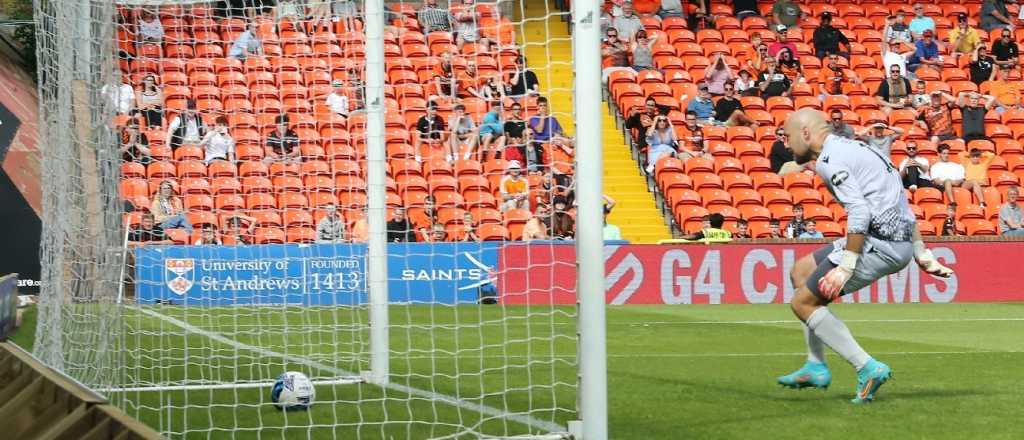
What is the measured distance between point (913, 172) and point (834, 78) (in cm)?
301

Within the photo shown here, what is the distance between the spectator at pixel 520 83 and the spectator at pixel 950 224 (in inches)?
410

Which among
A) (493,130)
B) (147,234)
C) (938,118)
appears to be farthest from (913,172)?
(147,234)

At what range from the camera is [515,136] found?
1403cm

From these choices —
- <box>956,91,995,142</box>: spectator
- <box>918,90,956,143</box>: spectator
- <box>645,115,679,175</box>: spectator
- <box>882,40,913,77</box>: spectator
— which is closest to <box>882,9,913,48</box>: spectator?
<box>882,40,913,77</box>: spectator

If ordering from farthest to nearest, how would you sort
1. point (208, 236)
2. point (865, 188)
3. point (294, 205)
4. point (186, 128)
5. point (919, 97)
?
point (919, 97)
point (208, 236)
point (294, 205)
point (186, 128)
point (865, 188)

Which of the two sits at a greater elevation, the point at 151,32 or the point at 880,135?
the point at 151,32

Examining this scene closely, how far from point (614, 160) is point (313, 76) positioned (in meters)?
12.9

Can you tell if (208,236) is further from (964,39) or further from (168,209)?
(964,39)

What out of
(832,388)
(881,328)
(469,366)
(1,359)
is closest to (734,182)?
(881,328)

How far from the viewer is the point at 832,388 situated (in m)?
9.61

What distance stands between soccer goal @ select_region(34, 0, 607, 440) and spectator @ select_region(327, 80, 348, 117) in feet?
0.14

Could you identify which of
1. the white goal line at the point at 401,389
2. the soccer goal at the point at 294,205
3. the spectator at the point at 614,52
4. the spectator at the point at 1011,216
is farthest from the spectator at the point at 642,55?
the white goal line at the point at 401,389

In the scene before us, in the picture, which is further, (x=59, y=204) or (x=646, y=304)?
(x=646, y=304)

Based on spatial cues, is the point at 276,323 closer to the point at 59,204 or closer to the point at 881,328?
the point at 59,204
